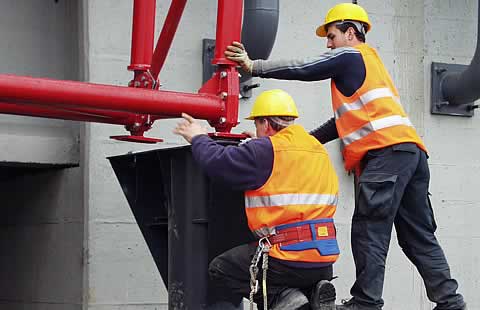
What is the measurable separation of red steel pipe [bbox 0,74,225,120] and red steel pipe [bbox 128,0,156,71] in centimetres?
44

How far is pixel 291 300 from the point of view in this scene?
5.64 m

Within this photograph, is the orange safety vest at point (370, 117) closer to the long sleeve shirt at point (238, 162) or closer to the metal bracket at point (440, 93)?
the long sleeve shirt at point (238, 162)

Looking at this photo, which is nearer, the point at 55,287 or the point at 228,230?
the point at 228,230

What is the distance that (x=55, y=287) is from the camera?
8297 millimetres

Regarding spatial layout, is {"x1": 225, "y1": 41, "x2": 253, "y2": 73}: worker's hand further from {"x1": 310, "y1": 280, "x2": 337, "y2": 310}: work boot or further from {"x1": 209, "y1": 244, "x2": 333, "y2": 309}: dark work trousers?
{"x1": 310, "y1": 280, "x2": 337, "y2": 310}: work boot

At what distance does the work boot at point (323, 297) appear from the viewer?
560 centimetres

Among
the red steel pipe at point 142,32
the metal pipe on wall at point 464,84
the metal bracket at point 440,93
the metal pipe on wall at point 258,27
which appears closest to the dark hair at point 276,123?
the red steel pipe at point 142,32

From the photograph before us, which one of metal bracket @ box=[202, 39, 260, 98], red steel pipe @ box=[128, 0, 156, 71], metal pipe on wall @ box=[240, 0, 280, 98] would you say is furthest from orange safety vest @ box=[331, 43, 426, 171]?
metal bracket @ box=[202, 39, 260, 98]

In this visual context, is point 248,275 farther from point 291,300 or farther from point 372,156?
point 372,156

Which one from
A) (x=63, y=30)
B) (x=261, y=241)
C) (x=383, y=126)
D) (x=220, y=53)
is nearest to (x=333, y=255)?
(x=261, y=241)

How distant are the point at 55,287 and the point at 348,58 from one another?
11.6 ft

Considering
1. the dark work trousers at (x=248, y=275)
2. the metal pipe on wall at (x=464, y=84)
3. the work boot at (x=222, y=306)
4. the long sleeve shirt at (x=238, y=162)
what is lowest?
the work boot at (x=222, y=306)

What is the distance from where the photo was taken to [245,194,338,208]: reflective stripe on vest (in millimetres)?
5617

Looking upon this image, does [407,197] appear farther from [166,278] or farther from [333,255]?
[166,278]
